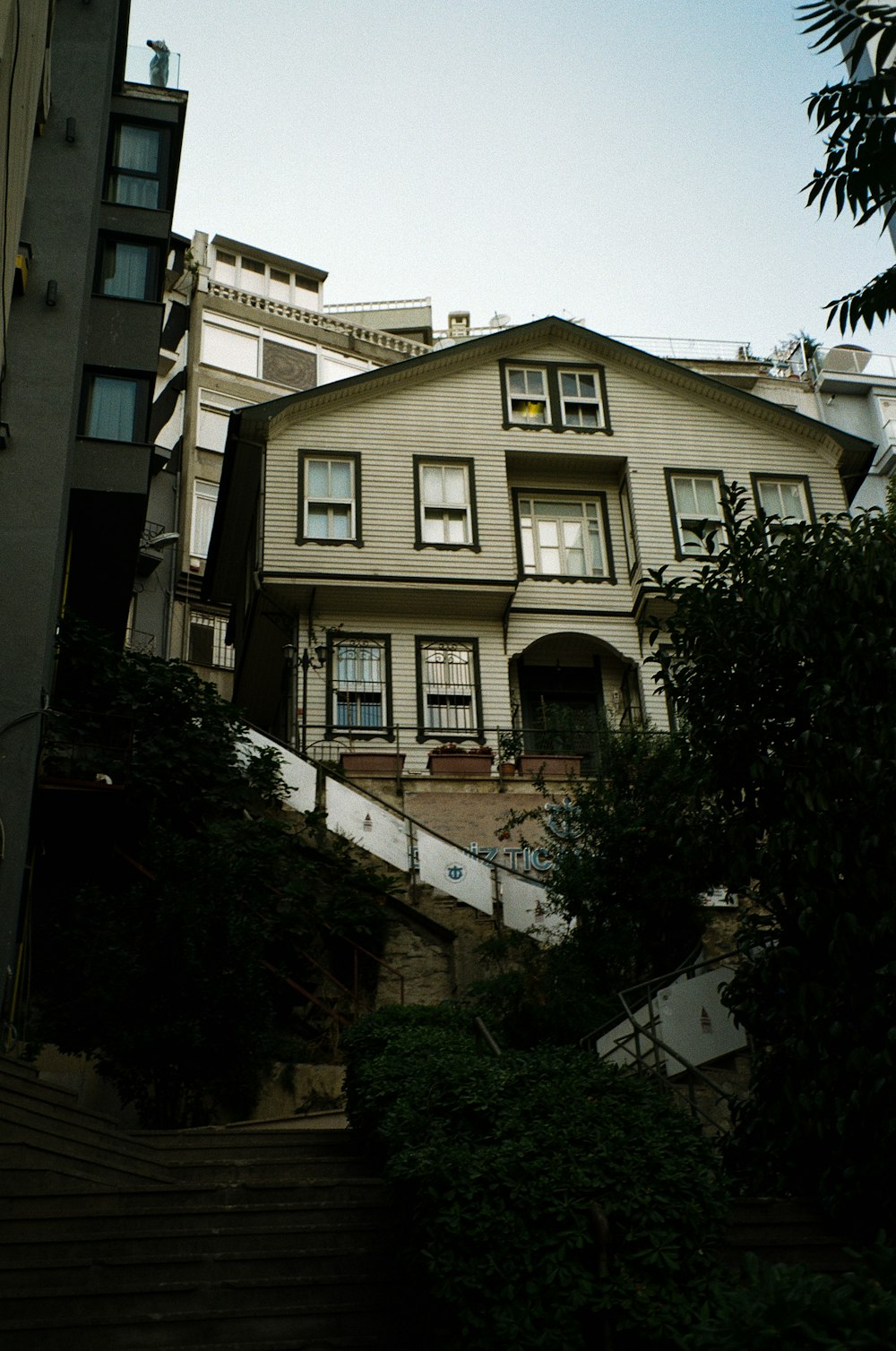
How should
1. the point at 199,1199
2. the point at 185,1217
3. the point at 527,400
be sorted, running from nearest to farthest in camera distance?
the point at 185,1217 < the point at 199,1199 < the point at 527,400

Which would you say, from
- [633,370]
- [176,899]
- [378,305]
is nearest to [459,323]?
[378,305]

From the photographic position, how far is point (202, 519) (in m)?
37.2

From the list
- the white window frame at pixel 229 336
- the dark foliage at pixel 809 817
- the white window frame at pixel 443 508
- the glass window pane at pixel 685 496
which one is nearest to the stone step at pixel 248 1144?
the dark foliage at pixel 809 817

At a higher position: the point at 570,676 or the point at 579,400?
the point at 579,400

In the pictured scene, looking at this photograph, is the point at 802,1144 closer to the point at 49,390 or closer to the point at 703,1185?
the point at 703,1185

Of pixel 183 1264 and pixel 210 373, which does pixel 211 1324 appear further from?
pixel 210 373

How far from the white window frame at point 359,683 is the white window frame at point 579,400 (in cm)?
732

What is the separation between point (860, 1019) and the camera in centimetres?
743

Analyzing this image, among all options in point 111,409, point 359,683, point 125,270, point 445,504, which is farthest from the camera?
point 445,504

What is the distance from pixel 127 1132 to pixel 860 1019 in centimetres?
573

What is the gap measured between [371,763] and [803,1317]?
53.1 ft

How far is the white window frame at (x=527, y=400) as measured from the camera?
26.8 meters

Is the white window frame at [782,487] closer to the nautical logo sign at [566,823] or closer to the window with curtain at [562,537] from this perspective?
the window with curtain at [562,537]

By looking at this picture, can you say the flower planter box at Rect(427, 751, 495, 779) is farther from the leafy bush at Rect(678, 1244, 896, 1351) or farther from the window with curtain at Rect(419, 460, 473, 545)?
the leafy bush at Rect(678, 1244, 896, 1351)
